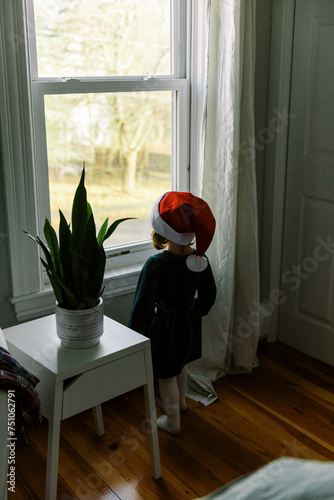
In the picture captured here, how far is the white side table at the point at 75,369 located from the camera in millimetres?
1697

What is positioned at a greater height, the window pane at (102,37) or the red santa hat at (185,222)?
the window pane at (102,37)

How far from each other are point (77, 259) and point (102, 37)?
0.99m

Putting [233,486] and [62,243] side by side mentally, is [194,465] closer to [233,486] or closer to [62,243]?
[62,243]

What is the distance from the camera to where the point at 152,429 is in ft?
6.38

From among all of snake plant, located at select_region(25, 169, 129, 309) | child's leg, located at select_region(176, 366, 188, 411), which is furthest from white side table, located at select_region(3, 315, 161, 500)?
child's leg, located at select_region(176, 366, 188, 411)

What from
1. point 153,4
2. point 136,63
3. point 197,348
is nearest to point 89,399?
point 197,348

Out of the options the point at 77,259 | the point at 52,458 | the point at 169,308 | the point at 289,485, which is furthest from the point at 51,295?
the point at 289,485

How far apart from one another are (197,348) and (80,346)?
2.04 feet

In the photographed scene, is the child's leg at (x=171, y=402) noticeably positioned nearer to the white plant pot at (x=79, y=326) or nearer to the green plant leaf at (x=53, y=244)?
the white plant pot at (x=79, y=326)

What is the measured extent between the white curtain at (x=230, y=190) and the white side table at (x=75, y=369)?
2.41 feet

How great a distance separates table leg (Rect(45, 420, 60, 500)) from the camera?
1.70 metres

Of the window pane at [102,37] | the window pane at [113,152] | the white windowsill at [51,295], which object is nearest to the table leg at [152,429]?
the white windowsill at [51,295]

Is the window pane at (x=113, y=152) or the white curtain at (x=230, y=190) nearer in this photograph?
the window pane at (x=113, y=152)

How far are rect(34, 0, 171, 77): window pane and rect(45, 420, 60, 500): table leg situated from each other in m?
1.25
